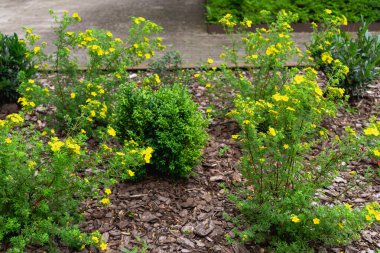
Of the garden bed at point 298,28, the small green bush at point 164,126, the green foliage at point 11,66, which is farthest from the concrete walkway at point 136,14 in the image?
the small green bush at point 164,126

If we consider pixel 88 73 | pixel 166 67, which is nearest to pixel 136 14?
pixel 166 67

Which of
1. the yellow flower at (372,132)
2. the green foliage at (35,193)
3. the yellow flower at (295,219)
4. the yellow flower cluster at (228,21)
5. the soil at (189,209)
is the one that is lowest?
the soil at (189,209)

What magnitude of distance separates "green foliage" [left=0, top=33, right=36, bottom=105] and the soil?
1.71m

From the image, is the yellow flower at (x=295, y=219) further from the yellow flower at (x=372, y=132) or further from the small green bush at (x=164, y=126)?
the small green bush at (x=164, y=126)

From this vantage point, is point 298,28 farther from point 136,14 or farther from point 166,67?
point 166,67

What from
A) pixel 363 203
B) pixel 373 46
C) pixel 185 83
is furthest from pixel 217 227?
pixel 373 46

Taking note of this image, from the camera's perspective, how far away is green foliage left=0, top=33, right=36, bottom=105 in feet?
14.9

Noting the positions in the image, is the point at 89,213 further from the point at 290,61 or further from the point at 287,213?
the point at 290,61

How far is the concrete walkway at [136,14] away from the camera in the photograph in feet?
21.6

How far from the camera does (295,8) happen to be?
7242 millimetres

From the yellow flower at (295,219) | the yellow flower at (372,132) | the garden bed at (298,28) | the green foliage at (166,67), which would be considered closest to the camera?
the yellow flower at (372,132)

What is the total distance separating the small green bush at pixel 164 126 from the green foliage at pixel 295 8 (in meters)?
3.78

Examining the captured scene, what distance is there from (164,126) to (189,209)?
626 mm

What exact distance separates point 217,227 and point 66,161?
3.88ft
